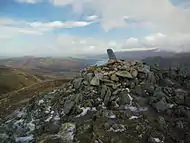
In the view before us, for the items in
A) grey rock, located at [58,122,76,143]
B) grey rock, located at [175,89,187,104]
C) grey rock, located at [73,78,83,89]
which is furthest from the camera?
grey rock, located at [73,78,83,89]

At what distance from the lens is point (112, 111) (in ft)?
87.1

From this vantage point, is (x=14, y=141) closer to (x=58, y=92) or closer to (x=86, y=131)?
(x=86, y=131)

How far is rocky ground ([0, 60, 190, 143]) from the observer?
947 inches

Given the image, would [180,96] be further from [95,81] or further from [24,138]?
[24,138]

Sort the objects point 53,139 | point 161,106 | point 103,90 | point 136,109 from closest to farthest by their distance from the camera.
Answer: point 53,139
point 136,109
point 161,106
point 103,90

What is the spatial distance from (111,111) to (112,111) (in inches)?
4.6

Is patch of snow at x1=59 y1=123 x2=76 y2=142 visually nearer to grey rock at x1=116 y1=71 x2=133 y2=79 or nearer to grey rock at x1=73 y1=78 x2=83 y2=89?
grey rock at x1=73 y1=78 x2=83 y2=89

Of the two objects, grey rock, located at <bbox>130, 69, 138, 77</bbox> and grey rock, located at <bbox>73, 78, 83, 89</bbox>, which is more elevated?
grey rock, located at <bbox>130, 69, 138, 77</bbox>

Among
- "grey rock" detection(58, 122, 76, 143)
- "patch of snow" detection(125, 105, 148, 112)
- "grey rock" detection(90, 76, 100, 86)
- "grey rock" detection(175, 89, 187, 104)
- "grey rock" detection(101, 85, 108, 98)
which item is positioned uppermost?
"grey rock" detection(90, 76, 100, 86)

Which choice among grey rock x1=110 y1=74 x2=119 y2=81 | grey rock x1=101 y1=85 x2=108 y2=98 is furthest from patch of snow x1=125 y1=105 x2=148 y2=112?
grey rock x1=110 y1=74 x2=119 y2=81

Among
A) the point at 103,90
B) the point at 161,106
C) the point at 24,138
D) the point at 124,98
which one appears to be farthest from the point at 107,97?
the point at 24,138

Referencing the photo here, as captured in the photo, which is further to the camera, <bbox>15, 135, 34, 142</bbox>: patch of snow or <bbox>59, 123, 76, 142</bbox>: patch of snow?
<bbox>15, 135, 34, 142</bbox>: patch of snow

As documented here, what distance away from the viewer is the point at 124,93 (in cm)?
2827

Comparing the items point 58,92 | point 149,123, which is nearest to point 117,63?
point 58,92
